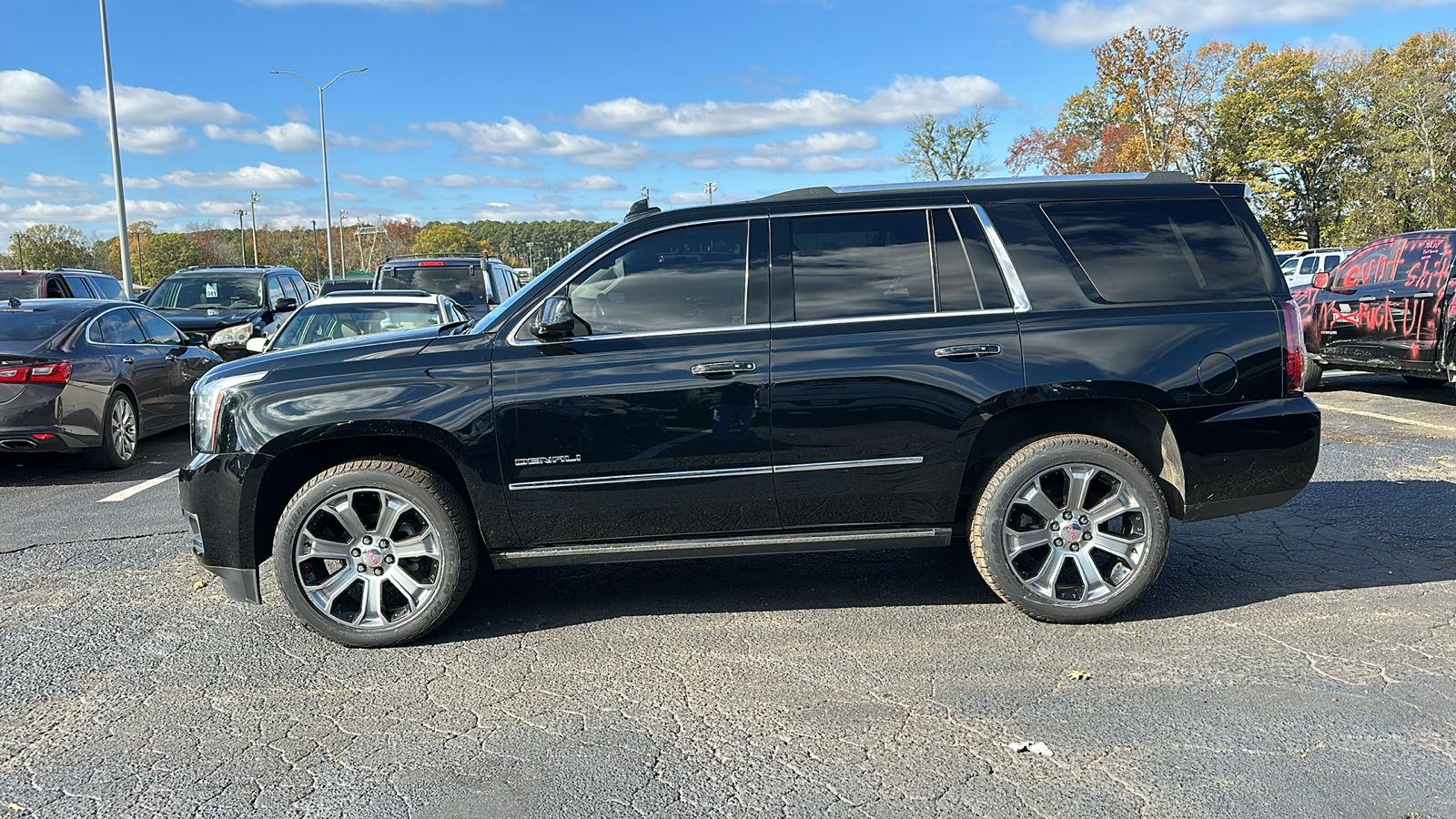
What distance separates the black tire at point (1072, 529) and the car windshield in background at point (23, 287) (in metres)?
14.4

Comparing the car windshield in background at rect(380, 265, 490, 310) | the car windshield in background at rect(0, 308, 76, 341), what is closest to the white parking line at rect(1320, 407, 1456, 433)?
the car windshield in background at rect(380, 265, 490, 310)

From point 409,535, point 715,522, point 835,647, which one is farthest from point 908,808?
point 409,535

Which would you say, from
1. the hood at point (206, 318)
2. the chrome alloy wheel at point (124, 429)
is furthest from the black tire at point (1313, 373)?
the hood at point (206, 318)

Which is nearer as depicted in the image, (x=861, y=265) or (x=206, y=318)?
(x=861, y=265)

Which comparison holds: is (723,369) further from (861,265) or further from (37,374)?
(37,374)

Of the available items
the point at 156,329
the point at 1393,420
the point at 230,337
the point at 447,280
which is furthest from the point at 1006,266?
the point at 447,280

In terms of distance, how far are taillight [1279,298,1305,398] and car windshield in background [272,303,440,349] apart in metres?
6.87

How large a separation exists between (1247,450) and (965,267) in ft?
4.86

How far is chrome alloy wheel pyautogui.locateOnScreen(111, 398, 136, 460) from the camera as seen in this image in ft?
29.2

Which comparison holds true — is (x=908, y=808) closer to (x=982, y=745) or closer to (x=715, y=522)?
(x=982, y=745)

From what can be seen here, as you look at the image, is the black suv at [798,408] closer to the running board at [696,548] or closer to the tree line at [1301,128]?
the running board at [696,548]

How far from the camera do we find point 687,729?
3.56m

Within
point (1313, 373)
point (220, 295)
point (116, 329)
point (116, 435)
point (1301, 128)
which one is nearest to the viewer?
point (116, 435)

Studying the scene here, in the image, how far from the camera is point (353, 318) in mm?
9219
